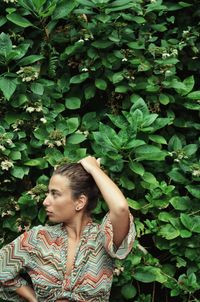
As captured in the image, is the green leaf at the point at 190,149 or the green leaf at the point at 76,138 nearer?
the green leaf at the point at 76,138

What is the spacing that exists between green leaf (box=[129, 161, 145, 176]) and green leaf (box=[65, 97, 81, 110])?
47cm

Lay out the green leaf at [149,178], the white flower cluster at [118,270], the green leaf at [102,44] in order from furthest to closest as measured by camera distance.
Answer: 1. the green leaf at [102,44]
2. the green leaf at [149,178]
3. the white flower cluster at [118,270]

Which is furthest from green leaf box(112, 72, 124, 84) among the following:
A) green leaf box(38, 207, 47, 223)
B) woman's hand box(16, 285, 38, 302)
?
woman's hand box(16, 285, 38, 302)

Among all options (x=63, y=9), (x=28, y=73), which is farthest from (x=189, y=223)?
(x=63, y=9)

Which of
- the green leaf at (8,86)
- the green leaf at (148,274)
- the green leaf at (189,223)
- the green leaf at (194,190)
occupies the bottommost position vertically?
the green leaf at (148,274)

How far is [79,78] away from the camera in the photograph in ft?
12.3

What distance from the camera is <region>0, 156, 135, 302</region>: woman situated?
290 centimetres

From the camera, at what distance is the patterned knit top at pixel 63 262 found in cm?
292

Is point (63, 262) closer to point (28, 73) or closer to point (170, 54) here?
point (28, 73)

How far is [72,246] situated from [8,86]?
3.10ft

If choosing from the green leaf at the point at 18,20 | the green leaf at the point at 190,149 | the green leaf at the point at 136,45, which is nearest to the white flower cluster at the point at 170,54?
the green leaf at the point at 136,45

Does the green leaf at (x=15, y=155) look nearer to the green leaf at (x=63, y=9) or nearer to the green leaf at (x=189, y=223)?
the green leaf at (x=63, y=9)

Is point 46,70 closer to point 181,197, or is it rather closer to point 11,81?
point 11,81

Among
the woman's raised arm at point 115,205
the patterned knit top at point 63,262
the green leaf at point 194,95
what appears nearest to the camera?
the woman's raised arm at point 115,205
